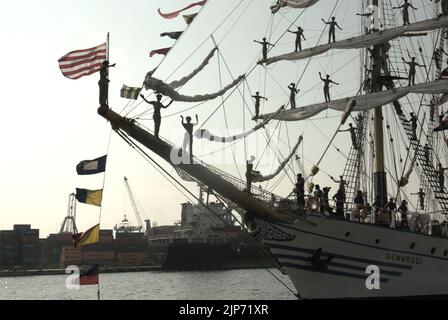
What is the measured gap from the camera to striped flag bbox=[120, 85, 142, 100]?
55.6 feet

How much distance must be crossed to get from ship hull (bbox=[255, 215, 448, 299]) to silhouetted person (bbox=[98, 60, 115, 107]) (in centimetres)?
739

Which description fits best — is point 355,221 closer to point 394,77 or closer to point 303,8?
point 394,77

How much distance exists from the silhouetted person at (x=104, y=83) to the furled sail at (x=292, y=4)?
14.9 m

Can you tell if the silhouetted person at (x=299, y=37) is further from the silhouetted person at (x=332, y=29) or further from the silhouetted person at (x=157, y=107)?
the silhouetted person at (x=157, y=107)

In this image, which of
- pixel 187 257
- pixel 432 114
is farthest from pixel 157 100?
pixel 187 257

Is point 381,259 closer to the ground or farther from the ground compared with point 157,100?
closer to the ground

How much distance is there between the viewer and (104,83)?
16.5 metres

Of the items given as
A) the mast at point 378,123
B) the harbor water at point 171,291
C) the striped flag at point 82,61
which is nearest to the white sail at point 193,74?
the striped flag at point 82,61

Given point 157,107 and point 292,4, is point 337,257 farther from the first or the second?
point 292,4

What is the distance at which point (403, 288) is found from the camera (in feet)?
69.3

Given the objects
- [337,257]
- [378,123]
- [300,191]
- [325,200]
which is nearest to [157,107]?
[300,191]

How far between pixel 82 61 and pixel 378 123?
16.1m

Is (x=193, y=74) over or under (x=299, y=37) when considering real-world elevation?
under
